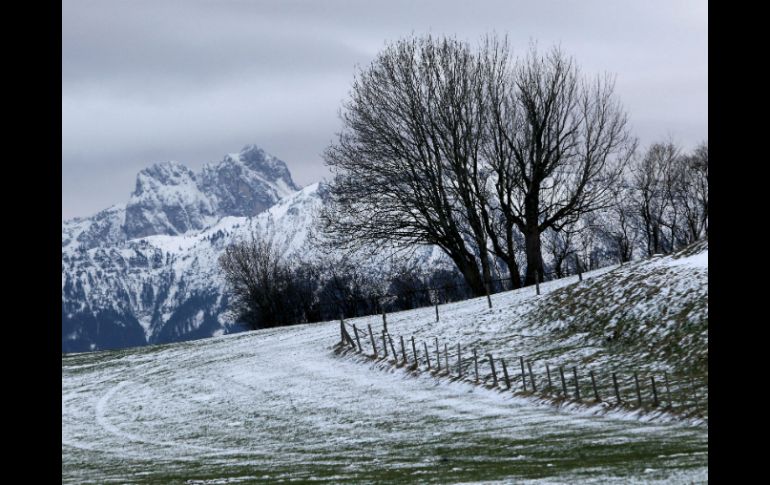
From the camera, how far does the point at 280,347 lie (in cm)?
6425

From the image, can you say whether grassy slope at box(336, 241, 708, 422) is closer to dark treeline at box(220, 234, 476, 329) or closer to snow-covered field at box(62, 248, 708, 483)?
snow-covered field at box(62, 248, 708, 483)

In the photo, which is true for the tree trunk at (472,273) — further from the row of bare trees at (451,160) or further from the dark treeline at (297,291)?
the dark treeline at (297,291)

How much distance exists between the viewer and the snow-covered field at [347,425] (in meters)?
19.3

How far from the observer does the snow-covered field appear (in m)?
19.3

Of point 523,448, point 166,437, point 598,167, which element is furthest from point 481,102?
point 523,448

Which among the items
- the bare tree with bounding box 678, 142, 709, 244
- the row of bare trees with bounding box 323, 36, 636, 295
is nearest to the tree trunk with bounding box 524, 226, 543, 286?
the row of bare trees with bounding box 323, 36, 636, 295

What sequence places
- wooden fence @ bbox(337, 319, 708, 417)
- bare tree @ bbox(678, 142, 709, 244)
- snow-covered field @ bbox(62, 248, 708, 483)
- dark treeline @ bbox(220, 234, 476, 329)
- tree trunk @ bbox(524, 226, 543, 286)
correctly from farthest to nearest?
1. dark treeline @ bbox(220, 234, 476, 329)
2. bare tree @ bbox(678, 142, 709, 244)
3. tree trunk @ bbox(524, 226, 543, 286)
4. wooden fence @ bbox(337, 319, 708, 417)
5. snow-covered field @ bbox(62, 248, 708, 483)

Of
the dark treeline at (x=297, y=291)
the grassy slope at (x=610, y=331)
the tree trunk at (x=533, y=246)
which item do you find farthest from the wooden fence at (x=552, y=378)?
the dark treeline at (x=297, y=291)

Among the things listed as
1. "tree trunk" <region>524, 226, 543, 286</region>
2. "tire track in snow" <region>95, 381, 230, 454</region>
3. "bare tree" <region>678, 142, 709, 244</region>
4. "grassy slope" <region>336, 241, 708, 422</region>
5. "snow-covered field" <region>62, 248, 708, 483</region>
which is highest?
"bare tree" <region>678, 142, 709, 244</region>

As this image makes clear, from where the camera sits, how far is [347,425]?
33.2 metres
